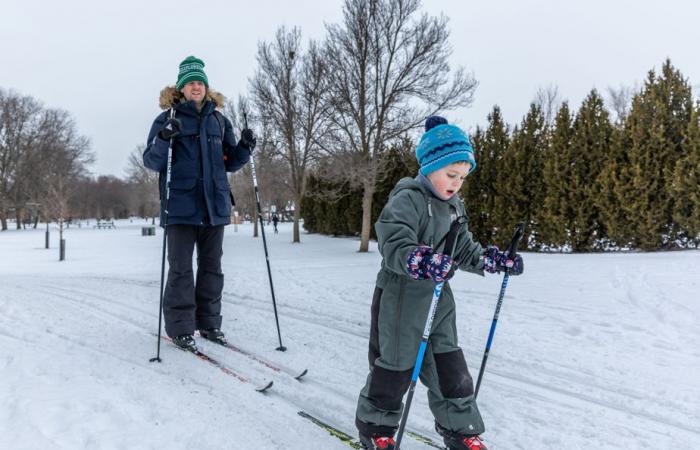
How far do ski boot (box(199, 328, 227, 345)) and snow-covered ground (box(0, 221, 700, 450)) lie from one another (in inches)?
4.8

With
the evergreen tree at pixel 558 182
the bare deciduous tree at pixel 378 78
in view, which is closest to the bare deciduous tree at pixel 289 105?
the bare deciduous tree at pixel 378 78

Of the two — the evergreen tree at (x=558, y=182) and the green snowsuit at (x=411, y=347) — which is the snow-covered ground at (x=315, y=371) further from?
the evergreen tree at (x=558, y=182)

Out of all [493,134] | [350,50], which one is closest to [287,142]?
[350,50]

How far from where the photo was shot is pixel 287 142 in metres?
19.2

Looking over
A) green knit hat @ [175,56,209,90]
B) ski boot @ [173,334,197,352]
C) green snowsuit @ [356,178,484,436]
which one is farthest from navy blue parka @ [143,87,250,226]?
green snowsuit @ [356,178,484,436]

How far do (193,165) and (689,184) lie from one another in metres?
11.5

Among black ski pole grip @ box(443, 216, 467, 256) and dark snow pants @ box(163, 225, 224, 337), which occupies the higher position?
black ski pole grip @ box(443, 216, 467, 256)

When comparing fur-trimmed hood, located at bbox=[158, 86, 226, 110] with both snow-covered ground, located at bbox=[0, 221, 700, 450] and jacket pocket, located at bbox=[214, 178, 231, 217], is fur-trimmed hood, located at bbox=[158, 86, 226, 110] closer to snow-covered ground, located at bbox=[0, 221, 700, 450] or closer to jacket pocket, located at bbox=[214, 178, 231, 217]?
jacket pocket, located at bbox=[214, 178, 231, 217]

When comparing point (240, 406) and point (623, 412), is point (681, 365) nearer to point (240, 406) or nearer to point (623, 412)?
point (623, 412)

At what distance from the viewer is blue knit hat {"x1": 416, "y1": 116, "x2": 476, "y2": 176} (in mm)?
2037

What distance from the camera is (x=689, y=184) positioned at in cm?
1045

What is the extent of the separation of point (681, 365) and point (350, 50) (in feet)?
43.1

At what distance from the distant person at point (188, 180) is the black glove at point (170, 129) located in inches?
1.8

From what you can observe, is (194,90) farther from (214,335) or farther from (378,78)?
(378,78)
